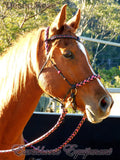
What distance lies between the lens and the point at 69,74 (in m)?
2.37

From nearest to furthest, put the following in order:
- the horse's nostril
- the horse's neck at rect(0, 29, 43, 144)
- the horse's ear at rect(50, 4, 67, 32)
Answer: the horse's nostril, the horse's ear at rect(50, 4, 67, 32), the horse's neck at rect(0, 29, 43, 144)

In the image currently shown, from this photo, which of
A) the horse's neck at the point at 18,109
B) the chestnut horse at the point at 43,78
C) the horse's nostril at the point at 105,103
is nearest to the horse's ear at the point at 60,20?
the chestnut horse at the point at 43,78

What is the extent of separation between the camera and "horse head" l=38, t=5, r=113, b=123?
2279 mm

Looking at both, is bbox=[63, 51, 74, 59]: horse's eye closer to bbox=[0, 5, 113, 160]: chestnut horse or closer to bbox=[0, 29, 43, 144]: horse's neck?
bbox=[0, 5, 113, 160]: chestnut horse

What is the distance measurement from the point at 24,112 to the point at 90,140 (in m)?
2.33

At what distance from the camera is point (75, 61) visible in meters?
2.38

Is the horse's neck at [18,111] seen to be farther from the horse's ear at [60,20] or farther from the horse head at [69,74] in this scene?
the horse's ear at [60,20]

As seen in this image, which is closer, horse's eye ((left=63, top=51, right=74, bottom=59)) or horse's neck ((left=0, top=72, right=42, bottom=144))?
horse's eye ((left=63, top=51, right=74, bottom=59))

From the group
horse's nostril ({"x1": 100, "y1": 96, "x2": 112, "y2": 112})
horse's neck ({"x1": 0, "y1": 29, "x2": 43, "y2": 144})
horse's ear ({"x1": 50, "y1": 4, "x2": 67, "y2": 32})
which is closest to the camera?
horse's nostril ({"x1": 100, "y1": 96, "x2": 112, "y2": 112})

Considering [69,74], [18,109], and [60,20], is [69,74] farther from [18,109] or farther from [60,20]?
[18,109]

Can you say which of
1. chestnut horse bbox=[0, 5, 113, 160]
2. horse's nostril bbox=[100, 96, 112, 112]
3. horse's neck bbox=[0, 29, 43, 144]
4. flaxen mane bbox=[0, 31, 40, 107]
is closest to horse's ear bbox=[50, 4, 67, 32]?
chestnut horse bbox=[0, 5, 113, 160]

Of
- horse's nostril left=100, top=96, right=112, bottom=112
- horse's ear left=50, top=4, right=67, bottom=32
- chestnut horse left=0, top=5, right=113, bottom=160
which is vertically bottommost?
horse's nostril left=100, top=96, right=112, bottom=112

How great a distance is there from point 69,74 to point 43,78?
10.0 inches

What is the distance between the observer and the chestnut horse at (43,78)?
2.32 m
